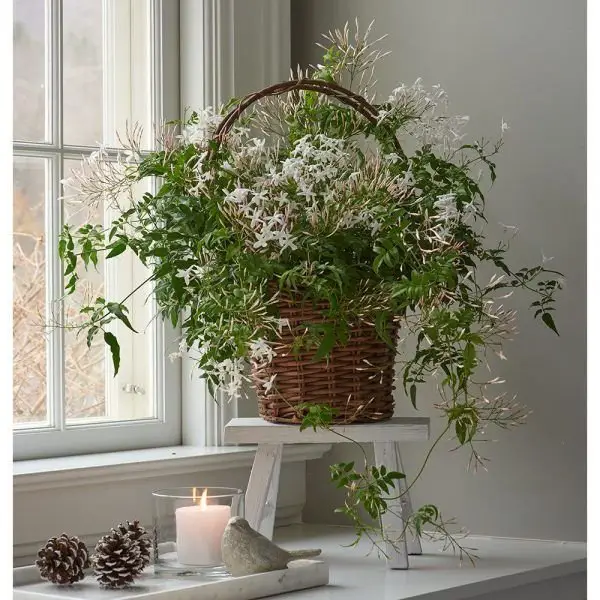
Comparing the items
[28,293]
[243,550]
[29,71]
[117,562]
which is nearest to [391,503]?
[243,550]

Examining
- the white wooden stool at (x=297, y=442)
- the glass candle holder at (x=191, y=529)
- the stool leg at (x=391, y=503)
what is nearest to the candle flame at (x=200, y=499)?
the glass candle holder at (x=191, y=529)

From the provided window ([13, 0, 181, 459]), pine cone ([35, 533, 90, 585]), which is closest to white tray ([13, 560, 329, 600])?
pine cone ([35, 533, 90, 585])

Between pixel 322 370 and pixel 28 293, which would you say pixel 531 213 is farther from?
pixel 28 293

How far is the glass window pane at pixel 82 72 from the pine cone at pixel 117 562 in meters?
0.75

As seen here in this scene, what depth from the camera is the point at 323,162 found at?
56.6 inches

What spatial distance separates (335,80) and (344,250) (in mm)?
331

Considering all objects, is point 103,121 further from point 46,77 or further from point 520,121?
point 520,121

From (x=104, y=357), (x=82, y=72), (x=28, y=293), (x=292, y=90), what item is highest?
(x=82, y=72)

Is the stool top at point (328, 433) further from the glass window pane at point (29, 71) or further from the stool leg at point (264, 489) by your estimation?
the glass window pane at point (29, 71)

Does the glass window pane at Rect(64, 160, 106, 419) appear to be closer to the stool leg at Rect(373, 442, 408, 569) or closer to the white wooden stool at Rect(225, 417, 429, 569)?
the white wooden stool at Rect(225, 417, 429, 569)

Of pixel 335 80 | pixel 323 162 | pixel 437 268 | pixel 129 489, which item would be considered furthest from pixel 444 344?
pixel 129 489

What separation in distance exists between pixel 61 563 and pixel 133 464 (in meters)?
0.38

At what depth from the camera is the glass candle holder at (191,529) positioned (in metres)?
1.34

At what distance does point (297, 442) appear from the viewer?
1.46 m
